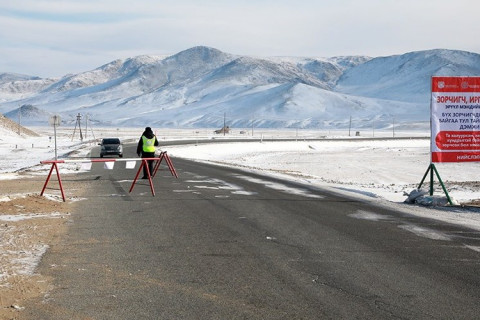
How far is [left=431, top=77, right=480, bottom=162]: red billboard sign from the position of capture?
17.2 m

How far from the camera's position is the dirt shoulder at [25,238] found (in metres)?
7.41

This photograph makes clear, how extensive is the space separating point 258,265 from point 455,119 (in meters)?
10.4

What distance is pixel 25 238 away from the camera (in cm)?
1108

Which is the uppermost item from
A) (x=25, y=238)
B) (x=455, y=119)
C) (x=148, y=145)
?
(x=455, y=119)

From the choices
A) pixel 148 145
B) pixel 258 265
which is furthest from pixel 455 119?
pixel 148 145

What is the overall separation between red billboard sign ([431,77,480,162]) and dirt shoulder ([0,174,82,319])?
378 inches

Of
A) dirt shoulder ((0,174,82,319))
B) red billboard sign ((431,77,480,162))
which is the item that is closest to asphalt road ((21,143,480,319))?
dirt shoulder ((0,174,82,319))

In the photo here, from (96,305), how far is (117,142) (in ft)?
139

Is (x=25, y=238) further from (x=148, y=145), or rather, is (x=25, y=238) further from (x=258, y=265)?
(x=148, y=145)

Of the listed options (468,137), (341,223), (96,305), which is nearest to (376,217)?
(341,223)

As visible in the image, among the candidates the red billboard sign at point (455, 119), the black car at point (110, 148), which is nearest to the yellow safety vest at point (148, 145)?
the red billboard sign at point (455, 119)

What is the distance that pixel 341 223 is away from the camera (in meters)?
13.2

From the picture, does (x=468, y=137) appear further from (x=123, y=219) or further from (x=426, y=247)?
(x=123, y=219)

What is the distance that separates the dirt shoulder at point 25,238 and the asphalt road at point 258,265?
0.72 feet
